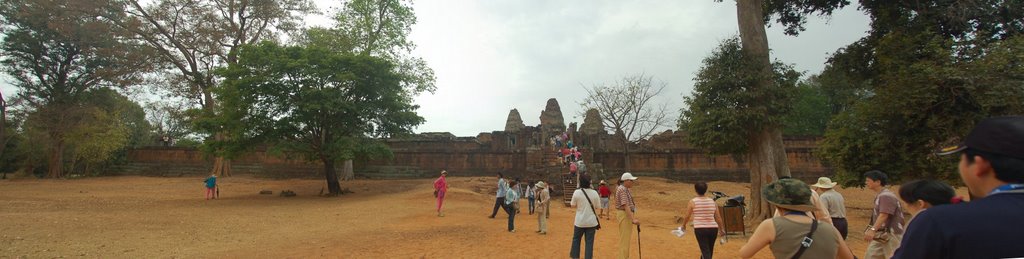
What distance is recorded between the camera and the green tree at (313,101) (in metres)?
18.0

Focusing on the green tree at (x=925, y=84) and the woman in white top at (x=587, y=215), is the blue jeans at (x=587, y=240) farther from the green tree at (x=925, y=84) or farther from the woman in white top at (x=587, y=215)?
the green tree at (x=925, y=84)

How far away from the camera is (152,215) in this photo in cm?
1302

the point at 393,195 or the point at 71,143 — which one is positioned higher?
the point at 71,143

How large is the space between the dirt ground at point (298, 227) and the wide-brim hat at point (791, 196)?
5430 mm

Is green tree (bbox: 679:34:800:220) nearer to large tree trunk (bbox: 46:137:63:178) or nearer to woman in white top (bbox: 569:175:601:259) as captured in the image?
woman in white top (bbox: 569:175:601:259)

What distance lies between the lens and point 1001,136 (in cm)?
167

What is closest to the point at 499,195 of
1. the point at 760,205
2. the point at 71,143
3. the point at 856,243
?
the point at 760,205

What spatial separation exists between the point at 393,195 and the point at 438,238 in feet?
35.7

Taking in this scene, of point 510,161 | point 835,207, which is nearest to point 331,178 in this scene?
point 510,161

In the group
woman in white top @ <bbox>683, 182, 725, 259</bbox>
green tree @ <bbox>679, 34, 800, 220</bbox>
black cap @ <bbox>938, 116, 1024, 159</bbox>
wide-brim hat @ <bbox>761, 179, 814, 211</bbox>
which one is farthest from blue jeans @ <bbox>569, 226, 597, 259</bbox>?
green tree @ <bbox>679, 34, 800, 220</bbox>

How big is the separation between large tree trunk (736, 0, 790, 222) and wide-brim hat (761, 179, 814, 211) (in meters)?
10.3

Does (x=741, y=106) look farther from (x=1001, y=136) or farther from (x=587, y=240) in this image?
(x=1001, y=136)

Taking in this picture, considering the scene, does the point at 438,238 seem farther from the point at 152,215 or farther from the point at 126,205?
the point at 126,205

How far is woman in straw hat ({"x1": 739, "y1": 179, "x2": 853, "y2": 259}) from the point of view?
310 cm
